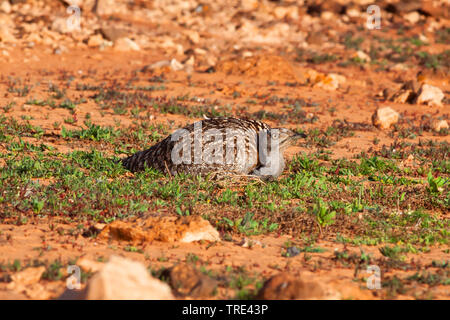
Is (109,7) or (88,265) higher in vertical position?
(109,7)

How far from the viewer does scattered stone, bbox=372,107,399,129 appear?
502 inches

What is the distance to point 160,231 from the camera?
630 centimetres

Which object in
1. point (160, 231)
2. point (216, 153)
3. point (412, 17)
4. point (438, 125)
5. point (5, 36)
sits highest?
point (412, 17)

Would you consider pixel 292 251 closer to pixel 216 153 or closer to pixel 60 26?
pixel 216 153

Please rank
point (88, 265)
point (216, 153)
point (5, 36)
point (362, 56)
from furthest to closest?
point (362, 56) < point (5, 36) < point (216, 153) < point (88, 265)

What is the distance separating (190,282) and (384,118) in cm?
848

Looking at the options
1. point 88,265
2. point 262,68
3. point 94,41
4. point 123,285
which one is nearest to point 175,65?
point 262,68

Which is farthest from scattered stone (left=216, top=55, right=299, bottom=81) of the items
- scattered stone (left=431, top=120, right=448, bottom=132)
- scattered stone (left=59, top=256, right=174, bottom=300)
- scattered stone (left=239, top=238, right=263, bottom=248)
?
scattered stone (left=59, top=256, right=174, bottom=300)

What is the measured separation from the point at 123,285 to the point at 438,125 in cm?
998

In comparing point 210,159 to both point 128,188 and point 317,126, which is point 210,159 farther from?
point 317,126

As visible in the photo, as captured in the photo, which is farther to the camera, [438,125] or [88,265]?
[438,125]

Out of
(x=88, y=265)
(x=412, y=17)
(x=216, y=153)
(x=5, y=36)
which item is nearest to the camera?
(x=88, y=265)

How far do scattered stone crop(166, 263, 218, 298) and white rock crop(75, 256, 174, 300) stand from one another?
2.67 ft

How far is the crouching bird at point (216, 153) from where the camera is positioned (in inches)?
337
